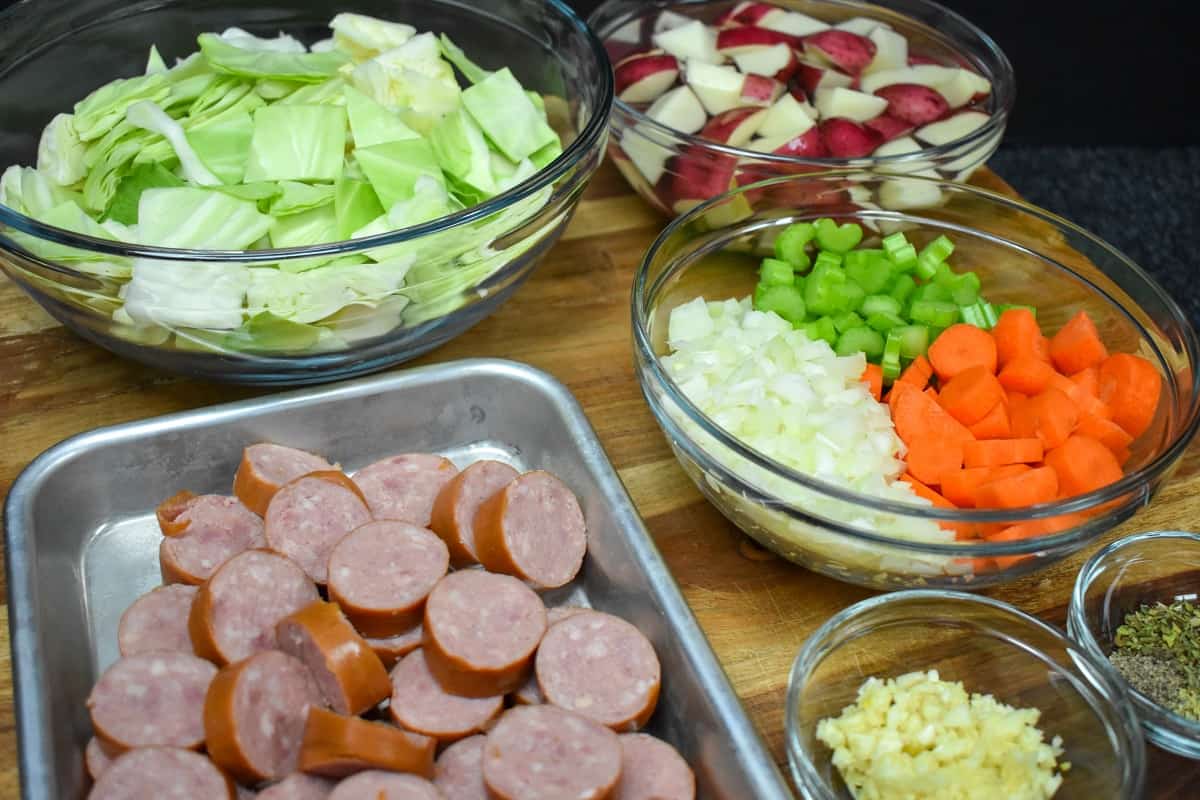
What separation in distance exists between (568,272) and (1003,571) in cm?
95

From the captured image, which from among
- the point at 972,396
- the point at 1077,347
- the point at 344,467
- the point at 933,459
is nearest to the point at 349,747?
the point at 344,467

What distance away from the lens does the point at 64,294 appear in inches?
58.0

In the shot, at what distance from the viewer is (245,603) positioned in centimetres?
127

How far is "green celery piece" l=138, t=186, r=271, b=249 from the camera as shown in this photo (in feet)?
5.10

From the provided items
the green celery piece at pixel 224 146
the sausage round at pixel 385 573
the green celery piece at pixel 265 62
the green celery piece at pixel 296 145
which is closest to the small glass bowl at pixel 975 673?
the sausage round at pixel 385 573

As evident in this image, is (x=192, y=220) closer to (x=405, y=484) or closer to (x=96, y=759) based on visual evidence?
(x=405, y=484)

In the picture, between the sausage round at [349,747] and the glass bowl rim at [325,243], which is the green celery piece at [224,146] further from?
the sausage round at [349,747]

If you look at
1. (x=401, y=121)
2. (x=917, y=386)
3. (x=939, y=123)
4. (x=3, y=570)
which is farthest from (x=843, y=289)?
(x=3, y=570)

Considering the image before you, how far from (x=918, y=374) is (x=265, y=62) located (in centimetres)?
119

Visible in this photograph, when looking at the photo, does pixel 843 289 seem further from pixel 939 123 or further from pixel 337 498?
pixel 337 498

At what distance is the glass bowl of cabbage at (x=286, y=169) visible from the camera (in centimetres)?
144

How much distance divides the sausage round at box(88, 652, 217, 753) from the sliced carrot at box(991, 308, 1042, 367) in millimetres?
1157

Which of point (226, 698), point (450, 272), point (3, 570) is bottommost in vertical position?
point (3, 570)

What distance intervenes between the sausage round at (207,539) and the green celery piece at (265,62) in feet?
2.54
